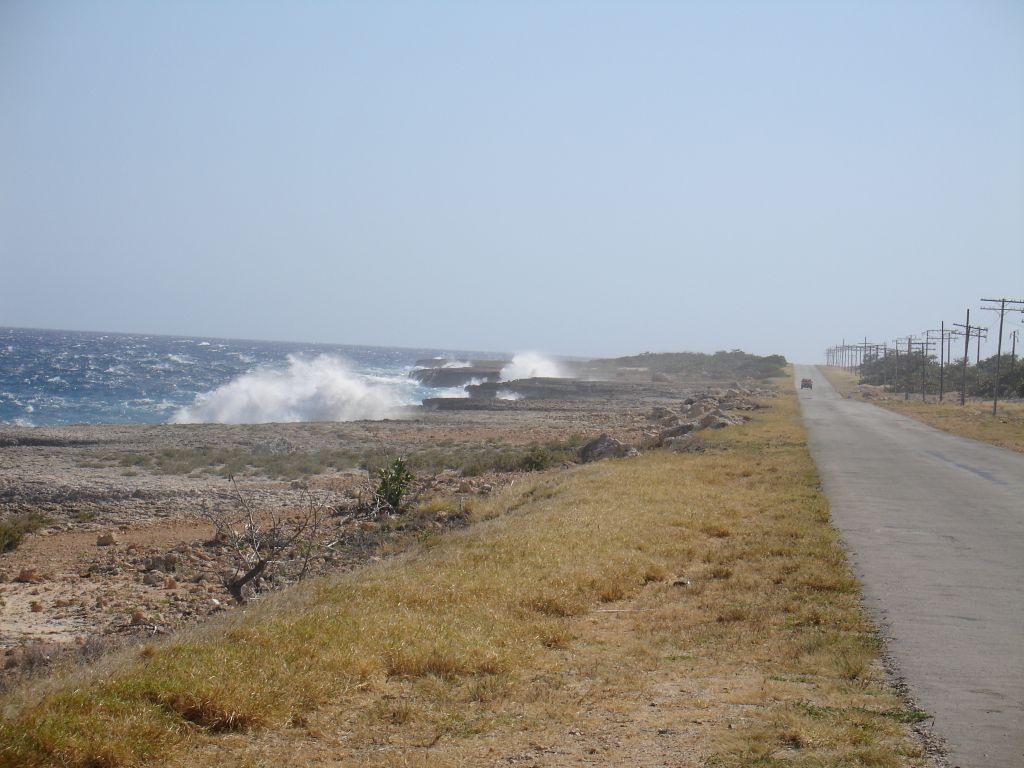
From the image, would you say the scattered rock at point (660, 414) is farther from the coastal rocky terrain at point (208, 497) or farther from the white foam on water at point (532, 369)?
the white foam on water at point (532, 369)

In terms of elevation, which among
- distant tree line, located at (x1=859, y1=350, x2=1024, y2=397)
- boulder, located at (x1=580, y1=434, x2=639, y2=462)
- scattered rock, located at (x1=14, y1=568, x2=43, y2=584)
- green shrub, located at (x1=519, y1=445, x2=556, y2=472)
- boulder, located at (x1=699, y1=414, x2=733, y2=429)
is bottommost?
scattered rock, located at (x1=14, y1=568, x2=43, y2=584)

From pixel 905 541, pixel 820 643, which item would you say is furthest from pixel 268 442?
pixel 820 643

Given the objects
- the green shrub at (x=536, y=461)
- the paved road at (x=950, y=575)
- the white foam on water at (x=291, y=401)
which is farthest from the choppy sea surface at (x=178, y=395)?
the paved road at (x=950, y=575)

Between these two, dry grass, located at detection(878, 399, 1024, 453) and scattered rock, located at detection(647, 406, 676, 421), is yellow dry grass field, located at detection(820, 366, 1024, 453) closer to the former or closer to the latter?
dry grass, located at detection(878, 399, 1024, 453)

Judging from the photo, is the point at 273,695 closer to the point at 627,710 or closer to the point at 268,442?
the point at 627,710

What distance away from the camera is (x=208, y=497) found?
924 inches

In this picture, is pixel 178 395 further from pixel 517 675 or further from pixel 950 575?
pixel 517 675

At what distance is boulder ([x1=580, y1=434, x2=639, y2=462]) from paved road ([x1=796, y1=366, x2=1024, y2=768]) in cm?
498

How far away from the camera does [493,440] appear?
37344 mm

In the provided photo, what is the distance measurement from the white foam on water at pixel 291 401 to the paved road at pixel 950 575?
130 feet

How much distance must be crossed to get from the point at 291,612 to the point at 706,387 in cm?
6926

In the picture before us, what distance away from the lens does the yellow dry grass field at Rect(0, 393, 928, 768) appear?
4898 millimetres

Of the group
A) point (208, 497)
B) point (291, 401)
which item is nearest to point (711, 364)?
point (291, 401)

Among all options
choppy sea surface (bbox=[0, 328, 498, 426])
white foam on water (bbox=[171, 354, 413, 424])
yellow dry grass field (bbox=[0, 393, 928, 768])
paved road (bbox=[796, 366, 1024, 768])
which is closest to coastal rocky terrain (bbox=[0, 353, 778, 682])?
yellow dry grass field (bbox=[0, 393, 928, 768])
